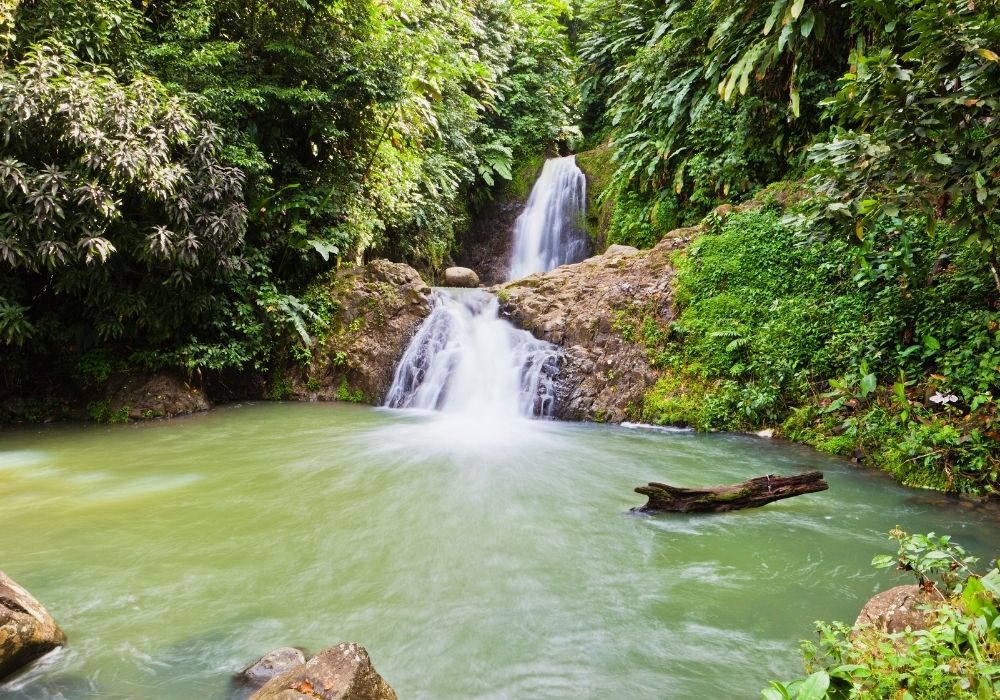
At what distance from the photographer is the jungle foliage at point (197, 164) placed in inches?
289

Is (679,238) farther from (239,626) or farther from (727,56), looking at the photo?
(239,626)

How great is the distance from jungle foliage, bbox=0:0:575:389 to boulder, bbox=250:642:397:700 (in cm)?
708

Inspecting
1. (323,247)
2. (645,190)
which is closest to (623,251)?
(645,190)

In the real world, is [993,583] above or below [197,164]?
below

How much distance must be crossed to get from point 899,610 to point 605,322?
7534mm

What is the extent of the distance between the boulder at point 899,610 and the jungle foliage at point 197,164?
8625 millimetres

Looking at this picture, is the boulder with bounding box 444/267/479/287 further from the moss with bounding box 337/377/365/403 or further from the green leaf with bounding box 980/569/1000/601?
the green leaf with bounding box 980/569/1000/601

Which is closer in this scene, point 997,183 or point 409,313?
point 997,183

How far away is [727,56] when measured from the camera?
992 centimetres

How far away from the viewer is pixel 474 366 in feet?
35.4

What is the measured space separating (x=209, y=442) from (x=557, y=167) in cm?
1358

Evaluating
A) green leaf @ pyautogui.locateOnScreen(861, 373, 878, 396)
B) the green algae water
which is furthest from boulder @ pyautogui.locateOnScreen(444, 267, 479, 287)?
green leaf @ pyautogui.locateOnScreen(861, 373, 878, 396)

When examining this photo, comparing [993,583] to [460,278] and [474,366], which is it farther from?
[460,278]

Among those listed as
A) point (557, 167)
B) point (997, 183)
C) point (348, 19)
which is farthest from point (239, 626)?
point (557, 167)
